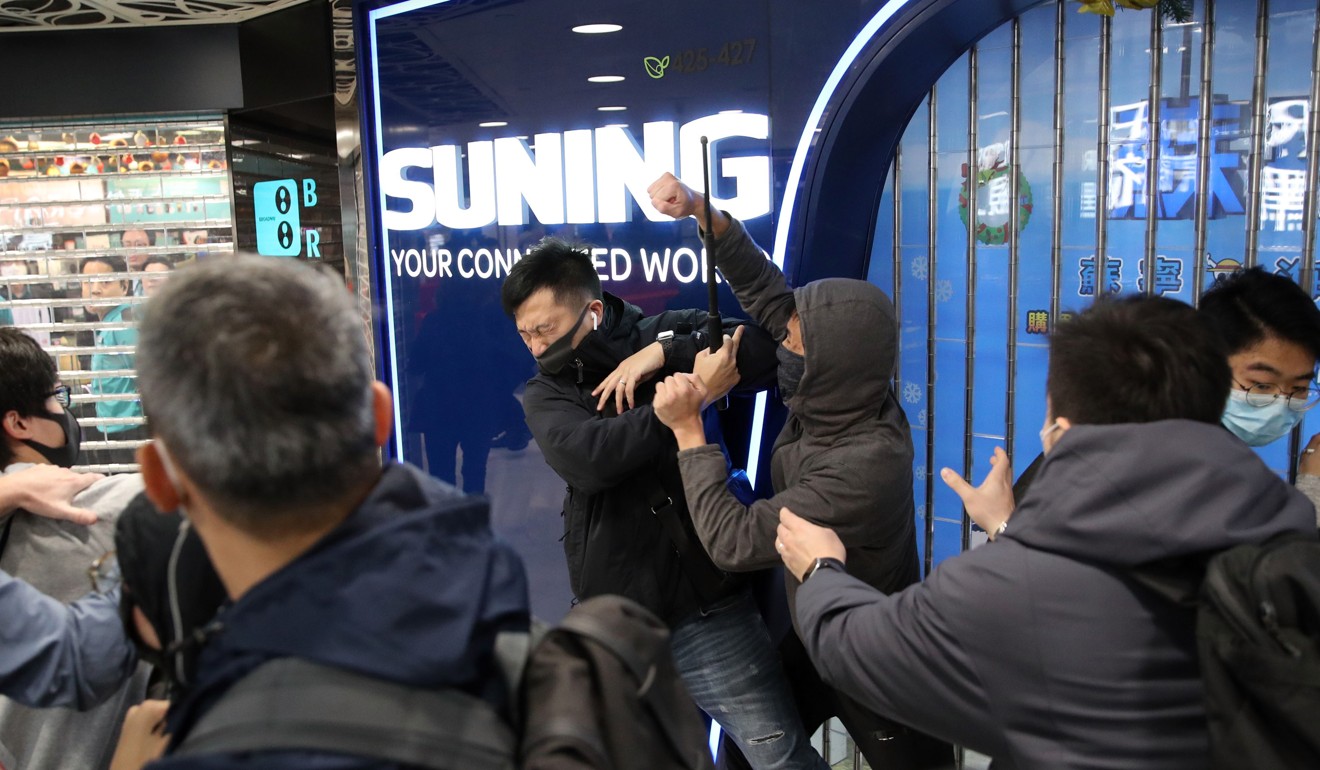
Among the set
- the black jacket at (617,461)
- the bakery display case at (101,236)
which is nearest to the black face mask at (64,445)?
the black jacket at (617,461)

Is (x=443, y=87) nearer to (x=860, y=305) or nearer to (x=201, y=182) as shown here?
(x=201, y=182)

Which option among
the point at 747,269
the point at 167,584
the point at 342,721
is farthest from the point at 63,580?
the point at 747,269

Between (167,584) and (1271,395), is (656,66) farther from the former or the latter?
(167,584)

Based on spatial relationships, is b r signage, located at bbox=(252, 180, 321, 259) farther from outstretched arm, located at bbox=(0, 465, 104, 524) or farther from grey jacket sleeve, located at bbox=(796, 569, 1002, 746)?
grey jacket sleeve, located at bbox=(796, 569, 1002, 746)

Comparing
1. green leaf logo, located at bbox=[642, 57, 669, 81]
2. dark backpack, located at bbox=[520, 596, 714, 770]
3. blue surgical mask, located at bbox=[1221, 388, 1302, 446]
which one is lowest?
dark backpack, located at bbox=[520, 596, 714, 770]

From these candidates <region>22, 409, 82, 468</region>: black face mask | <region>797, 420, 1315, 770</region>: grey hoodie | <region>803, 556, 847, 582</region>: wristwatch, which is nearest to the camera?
<region>797, 420, 1315, 770</region>: grey hoodie

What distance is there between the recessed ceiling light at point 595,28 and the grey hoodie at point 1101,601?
215 centimetres

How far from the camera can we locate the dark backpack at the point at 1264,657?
1237mm

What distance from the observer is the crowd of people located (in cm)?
98

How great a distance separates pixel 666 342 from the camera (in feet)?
8.62

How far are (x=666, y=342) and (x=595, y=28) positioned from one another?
1.15 m

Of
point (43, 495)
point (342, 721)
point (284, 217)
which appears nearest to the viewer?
point (342, 721)

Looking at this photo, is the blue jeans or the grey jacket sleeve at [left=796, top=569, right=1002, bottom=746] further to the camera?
the blue jeans

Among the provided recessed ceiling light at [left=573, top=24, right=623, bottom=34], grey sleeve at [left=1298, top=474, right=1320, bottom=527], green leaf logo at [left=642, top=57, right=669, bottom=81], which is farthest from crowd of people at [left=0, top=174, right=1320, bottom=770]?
recessed ceiling light at [left=573, top=24, right=623, bottom=34]
